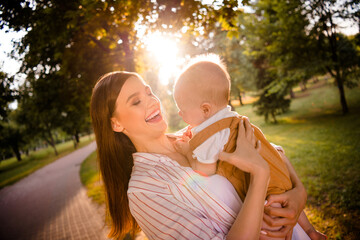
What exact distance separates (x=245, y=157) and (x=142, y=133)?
1.12 meters

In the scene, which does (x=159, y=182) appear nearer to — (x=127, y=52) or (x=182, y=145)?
(x=182, y=145)

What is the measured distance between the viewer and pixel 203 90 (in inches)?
73.3

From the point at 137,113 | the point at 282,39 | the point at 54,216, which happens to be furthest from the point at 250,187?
the point at 282,39

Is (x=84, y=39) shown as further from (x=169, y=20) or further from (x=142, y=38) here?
(x=169, y=20)

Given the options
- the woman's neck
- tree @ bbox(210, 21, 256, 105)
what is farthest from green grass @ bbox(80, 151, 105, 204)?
tree @ bbox(210, 21, 256, 105)

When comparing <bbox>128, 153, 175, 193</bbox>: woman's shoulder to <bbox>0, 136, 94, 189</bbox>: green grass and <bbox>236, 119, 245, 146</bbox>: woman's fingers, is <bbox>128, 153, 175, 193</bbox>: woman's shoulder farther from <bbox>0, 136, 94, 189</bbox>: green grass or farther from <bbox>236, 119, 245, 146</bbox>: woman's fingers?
<bbox>0, 136, 94, 189</bbox>: green grass

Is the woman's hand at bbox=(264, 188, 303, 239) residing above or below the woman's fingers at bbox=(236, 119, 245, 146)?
below

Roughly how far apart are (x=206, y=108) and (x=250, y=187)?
0.82 meters

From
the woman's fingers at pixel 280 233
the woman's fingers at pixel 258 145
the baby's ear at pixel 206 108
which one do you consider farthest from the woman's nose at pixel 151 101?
the woman's fingers at pixel 280 233

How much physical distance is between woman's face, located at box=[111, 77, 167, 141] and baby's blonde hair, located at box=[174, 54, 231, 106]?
46 centimetres

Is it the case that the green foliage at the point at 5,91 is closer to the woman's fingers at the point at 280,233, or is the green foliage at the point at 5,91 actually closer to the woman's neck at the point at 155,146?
the woman's neck at the point at 155,146

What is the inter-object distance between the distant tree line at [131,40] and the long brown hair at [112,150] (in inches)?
46.6

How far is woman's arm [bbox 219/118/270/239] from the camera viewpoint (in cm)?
138

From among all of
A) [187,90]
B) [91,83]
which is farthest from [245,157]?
[91,83]
